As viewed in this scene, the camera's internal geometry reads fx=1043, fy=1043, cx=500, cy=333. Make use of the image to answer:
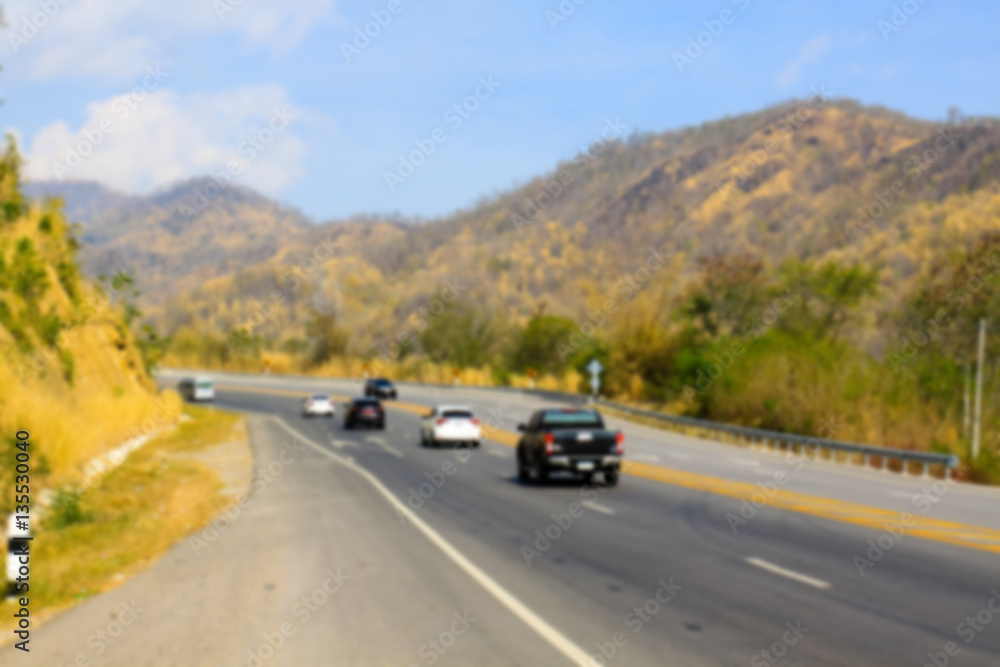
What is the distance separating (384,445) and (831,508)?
21.4 m

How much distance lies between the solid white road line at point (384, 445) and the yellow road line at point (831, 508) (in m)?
8.20

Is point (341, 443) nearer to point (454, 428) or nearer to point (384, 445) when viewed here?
point (384, 445)

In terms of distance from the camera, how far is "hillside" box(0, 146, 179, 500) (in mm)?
17234

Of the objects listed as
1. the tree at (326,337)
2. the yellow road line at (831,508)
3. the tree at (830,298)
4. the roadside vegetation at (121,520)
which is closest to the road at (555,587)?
the yellow road line at (831,508)

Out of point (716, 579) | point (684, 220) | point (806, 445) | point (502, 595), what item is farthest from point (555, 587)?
point (684, 220)

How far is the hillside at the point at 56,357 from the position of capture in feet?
56.5

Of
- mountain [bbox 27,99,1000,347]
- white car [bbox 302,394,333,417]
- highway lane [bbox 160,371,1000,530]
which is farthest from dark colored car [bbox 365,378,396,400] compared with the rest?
highway lane [bbox 160,371,1000,530]

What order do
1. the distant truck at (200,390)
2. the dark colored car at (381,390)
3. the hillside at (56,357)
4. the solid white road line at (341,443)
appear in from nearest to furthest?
1. the hillside at (56,357)
2. the solid white road line at (341,443)
3. the dark colored car at (381,390)
4. the distant truck at (200,390)

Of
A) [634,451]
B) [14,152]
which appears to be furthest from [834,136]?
[14,152]

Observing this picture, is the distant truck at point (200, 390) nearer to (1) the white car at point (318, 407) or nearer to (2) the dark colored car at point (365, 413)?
(1) the white car at point (318, 407)

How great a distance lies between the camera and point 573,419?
75.9ft

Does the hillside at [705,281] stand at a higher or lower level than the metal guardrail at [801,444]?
higher

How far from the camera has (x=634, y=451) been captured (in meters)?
34.9

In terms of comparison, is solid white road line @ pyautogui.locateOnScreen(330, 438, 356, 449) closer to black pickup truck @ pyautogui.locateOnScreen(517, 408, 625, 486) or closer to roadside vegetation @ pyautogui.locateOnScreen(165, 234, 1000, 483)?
black pickup truck @ pyautogui.locateOnScreen(517, 408, 625, 486)
